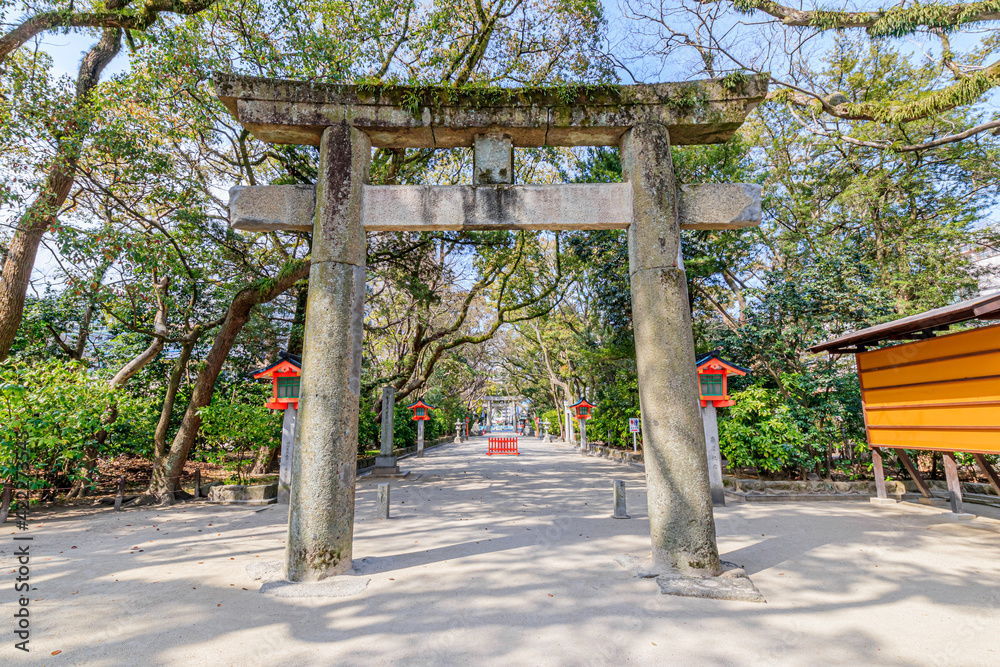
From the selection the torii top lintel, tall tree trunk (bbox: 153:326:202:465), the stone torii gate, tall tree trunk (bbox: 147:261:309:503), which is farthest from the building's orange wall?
tall tree trunk (bbox: 153:326:202:465)

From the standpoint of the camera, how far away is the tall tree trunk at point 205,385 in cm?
882

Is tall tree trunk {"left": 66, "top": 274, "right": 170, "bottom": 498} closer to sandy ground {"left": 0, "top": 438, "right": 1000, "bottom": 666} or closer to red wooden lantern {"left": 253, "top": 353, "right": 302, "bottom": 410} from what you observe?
sandy ground {"left": 0, "top": 438, "right": 1000, "bottom": 666}

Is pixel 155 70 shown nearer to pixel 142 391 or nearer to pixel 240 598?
pixel 142 391

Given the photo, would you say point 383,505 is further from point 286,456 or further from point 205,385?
point 205,385

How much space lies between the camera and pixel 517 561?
4781mm

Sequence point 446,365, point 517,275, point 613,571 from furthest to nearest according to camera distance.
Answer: point 446,365 < point 517,275 < point 613,571

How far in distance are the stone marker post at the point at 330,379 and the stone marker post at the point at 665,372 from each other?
2721mm

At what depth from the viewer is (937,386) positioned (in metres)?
6.42

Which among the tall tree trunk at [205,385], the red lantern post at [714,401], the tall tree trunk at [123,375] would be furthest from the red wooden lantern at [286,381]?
the red lantern post at [714,401]

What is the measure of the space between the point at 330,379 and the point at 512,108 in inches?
128

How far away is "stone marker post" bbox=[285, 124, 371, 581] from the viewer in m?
4.06

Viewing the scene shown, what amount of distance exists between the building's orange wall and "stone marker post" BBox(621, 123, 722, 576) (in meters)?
4.44

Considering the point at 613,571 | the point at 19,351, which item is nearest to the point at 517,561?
the point at 613,571

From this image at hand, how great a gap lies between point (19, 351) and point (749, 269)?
18.7 meters
